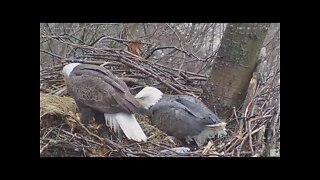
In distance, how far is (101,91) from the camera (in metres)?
3.10

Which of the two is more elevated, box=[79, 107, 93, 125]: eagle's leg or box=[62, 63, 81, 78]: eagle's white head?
box=[62, 63, 81, 78]: eagle's white head

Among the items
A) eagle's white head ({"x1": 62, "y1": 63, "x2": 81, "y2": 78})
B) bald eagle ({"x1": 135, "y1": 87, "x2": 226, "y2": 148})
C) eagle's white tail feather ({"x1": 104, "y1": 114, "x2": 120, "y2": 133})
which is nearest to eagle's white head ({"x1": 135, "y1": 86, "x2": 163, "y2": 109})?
bald eagle ({"x1": 135, "y1": 87, "x2": 226, "y2": 148})

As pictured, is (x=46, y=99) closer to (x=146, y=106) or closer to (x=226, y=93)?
(x=146, y=106)

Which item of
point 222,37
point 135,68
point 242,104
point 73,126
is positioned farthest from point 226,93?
point 73,126

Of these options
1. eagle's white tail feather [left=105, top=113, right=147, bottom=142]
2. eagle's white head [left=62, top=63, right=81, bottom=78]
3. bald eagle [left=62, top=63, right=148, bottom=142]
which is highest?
eagle's white head [left=62, top=63, right=81, bottom=78]

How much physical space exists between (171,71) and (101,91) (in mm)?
379

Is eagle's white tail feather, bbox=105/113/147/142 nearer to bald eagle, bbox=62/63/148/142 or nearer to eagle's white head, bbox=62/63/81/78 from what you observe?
bald eagle, bbox=62/63/148/142

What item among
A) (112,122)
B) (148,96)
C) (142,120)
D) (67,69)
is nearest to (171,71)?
(148,96)

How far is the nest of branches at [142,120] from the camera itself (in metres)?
3.10

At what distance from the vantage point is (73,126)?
10.3 feet

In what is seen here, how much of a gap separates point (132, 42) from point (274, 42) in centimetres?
73

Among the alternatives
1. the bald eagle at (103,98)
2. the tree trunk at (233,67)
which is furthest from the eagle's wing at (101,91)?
Result: the tree trunk at (233,67)

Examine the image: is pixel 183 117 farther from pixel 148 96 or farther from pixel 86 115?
pixel 86 115

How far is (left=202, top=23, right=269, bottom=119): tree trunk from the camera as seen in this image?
3.11 meters
